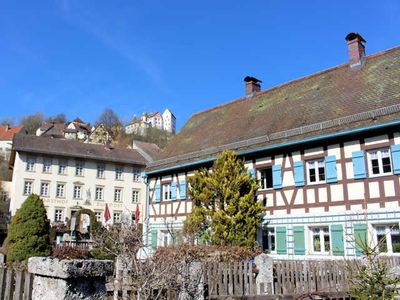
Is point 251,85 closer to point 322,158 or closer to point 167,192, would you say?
point 167,192

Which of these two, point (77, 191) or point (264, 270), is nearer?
point (264, 270)

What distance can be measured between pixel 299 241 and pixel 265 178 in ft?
10.6

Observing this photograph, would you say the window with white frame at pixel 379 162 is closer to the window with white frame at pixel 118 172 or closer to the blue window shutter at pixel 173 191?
the blue window shutter at pixel 173 191

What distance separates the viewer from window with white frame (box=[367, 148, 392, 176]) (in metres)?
13.7

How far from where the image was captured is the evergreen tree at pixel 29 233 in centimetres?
1645

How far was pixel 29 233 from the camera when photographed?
17.0 meters

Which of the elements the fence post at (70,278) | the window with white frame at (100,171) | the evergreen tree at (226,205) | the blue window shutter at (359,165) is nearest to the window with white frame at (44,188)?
the window with white frame at (100,171)

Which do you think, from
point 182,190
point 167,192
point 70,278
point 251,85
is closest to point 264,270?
point 70,278

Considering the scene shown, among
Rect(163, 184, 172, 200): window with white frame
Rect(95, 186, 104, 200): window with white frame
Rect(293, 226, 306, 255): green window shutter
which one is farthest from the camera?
Rect(95, 186, 104, 200): window with white frame

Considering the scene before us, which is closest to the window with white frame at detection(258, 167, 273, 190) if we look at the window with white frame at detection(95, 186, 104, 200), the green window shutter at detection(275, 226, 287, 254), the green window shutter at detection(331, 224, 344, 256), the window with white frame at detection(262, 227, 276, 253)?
the window with white frame at detection(262, 227, 276, 253)

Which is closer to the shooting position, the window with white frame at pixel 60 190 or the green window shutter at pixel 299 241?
the green window shutter at pixel 299 241

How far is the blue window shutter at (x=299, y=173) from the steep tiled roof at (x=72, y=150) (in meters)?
30.0

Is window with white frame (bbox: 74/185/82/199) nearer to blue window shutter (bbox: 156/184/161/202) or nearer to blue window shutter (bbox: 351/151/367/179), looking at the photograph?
blue window shutter (bbox: 156/184/161/202)

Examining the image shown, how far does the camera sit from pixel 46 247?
17.4m
